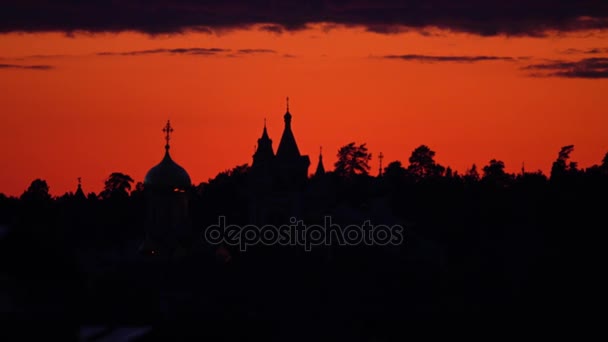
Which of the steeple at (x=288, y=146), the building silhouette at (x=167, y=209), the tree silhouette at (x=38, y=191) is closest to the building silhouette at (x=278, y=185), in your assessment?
the steeple at (x=288, y=146)

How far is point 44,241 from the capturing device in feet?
51.3

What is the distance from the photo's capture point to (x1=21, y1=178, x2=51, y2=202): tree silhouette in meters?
161

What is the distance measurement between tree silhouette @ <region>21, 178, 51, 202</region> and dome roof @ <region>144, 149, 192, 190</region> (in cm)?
6877

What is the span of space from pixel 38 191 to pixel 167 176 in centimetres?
8459

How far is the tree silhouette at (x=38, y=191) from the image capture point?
6324 inches

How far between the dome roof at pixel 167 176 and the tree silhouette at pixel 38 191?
68.8 m

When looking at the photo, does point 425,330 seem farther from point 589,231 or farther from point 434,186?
point 434,186

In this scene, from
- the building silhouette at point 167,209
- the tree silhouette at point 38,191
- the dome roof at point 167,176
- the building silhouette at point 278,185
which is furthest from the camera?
the tree silhouette at point 38,191

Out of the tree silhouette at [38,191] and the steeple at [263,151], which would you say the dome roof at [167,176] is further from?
the tree silhouette at [38,191]

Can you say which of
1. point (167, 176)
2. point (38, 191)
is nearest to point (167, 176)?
point (167, 176)

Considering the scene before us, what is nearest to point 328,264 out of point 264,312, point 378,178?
point 264,312

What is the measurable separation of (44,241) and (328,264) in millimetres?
76607

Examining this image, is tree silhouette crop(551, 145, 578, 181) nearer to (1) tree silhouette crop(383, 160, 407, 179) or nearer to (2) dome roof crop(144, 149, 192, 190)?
(1) tree silhouette crop(383, 160, 407, 179)

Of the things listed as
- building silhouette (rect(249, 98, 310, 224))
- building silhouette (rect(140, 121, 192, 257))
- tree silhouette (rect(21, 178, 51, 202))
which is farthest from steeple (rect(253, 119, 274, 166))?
tree silhouette (rect(21, 178, 51, 202))
